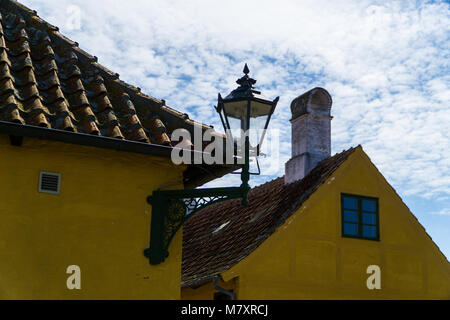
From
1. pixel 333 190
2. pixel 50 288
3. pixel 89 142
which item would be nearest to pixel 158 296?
pixel 50 288

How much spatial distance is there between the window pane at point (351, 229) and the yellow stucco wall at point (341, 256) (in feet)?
0.48

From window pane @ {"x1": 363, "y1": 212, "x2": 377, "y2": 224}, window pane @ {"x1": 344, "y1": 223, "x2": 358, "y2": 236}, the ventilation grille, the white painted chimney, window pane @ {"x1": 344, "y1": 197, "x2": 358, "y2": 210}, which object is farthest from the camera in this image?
the white painted chimney

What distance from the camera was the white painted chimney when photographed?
49.4 ft

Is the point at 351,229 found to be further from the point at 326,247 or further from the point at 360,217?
the point at 326,247

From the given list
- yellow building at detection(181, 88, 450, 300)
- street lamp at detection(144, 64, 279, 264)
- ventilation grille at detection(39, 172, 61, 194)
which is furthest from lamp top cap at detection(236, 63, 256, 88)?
yellow building at detection(181, 88, 450, 300)

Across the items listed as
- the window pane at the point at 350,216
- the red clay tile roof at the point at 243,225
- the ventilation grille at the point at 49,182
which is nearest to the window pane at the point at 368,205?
the window pane at the point at 350,216

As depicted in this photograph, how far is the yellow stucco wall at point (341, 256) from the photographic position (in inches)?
481

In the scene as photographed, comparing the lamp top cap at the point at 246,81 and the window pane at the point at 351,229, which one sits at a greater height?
the lamp top cap at the point at 246,81

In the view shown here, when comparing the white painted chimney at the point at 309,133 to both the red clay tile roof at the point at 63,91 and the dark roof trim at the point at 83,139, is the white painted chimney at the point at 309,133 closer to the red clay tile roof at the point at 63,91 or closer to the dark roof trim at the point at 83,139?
the red clay tile roof at the point at 63,91

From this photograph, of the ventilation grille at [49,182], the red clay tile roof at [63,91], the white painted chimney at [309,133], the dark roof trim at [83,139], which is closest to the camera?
the dark roof trim at [83,139]

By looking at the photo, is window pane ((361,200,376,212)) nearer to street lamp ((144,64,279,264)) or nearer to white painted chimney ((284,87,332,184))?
white painted chimney ((284,87,332,184))

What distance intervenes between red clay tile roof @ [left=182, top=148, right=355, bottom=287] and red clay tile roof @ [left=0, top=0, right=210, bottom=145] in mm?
4127

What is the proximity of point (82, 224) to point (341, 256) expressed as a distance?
6.30 m

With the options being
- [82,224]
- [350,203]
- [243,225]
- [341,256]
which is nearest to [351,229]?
[350,203]
